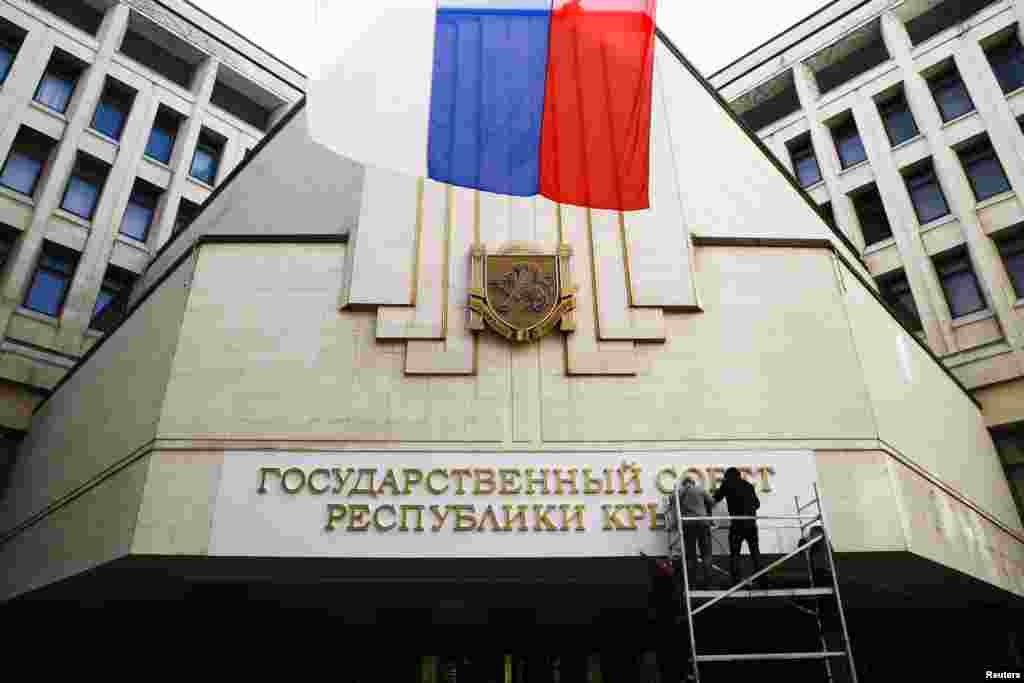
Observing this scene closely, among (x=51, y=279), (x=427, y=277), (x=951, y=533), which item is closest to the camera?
(x=951, y=533)

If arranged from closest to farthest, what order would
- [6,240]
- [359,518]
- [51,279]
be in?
1. [359,518]
2. [6,240]
3. [51,279]

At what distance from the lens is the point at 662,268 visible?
13.6 m

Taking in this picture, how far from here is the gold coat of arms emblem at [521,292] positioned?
1286 centimetres

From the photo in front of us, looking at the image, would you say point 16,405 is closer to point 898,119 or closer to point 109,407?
point 109,407

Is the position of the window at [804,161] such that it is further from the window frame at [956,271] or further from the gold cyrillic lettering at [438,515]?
the gold cyrillic lettering at [438,515]

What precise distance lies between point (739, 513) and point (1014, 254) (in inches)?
643

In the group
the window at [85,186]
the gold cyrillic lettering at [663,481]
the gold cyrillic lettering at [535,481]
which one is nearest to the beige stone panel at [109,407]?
the gold cyrillic lettering at [535,481]

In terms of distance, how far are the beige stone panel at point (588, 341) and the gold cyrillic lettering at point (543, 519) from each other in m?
2.39

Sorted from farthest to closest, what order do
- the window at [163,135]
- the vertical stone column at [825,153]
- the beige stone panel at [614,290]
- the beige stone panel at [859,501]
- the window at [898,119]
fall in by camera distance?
the window at [163,135]
the vertical stone column at [825,153]
the window at [898,119]
the beige stone panel at [614,290]
the beige stone panel at [859,501]

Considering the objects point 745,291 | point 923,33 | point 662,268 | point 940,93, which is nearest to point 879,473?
point 745,291

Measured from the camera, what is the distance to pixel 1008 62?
23.0 m

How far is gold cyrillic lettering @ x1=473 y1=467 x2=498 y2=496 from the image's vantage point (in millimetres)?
11781

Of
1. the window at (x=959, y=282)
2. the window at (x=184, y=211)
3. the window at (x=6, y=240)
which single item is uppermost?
the window at (x=184, y=211)

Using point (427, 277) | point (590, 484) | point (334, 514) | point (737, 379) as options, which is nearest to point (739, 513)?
point (590, 484)
